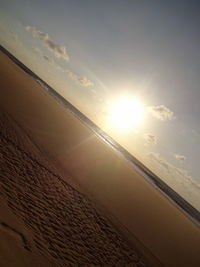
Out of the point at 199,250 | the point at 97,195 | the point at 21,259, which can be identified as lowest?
the point at 21,259

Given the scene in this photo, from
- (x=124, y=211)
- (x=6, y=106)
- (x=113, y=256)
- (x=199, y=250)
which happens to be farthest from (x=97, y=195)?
(x=199, y=250)

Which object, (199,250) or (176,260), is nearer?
(176,260)

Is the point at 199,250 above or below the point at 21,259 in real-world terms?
above

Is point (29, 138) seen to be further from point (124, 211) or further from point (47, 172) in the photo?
point (124, 211)

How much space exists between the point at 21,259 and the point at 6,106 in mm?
13474

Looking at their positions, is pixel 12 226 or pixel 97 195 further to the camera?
pixel 97 195

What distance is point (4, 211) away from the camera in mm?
7398

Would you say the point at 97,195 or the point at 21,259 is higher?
the point at 97,195

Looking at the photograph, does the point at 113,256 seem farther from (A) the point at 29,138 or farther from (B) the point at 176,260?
(A) the point at 29,138

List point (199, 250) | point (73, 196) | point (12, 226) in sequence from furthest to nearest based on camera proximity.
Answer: point (199, 250) < point (73, 196) < point (12, 226)

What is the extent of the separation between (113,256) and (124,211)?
253 inches

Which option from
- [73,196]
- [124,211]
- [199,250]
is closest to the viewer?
[73,196]

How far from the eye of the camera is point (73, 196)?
12.3 m

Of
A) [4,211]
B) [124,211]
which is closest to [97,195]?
[124,211]
